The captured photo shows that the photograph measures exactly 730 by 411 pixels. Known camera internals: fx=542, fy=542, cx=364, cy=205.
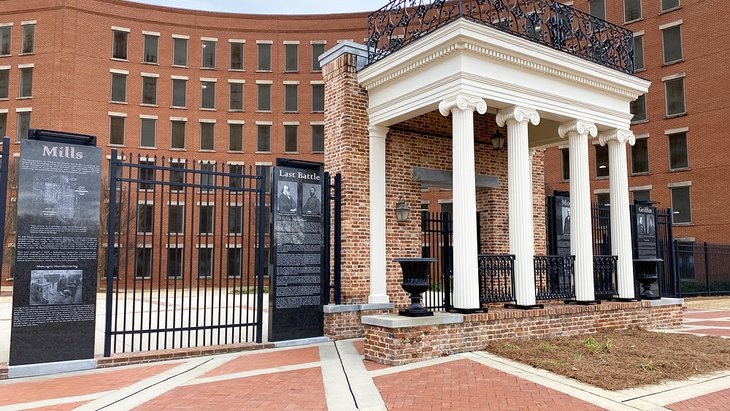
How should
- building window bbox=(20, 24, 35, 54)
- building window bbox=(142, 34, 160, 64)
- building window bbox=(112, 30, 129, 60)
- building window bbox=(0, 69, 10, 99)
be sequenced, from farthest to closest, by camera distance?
building window bbox=(142, 34, 160, 64) → building window bbox=(112, 30, 129, 60) → building window bbox=(0, 69, 10, 99) → building window bbox=(20, 24, 35, 54)

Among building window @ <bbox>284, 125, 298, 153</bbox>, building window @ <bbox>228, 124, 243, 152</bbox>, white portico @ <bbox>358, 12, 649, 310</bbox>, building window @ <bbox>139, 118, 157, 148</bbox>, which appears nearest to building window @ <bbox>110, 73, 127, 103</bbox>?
building window @ <bbox>139, 118, 157, 148</bbox>

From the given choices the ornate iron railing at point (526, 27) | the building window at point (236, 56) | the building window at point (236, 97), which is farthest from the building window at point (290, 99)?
the ornate iron railing at point (526, 27)

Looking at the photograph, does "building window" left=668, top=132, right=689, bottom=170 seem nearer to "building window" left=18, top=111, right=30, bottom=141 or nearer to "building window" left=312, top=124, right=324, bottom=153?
"building window" left=312, top=124, right=324, bottom=153

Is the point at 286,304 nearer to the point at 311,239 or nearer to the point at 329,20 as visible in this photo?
the point at 311,239

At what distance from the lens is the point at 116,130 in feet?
108

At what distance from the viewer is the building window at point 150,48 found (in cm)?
3419

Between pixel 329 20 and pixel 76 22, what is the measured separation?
15494mm

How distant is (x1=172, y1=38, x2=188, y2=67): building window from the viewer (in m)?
34.6

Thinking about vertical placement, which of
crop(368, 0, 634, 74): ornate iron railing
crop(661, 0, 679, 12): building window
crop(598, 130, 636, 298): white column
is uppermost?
crop(661, 0, 679, 12): building window

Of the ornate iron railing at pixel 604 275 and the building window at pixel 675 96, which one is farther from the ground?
the building window at pixel 675 96

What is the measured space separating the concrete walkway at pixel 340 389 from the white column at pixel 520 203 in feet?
6.18

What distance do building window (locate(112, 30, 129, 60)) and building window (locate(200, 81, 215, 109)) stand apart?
4.89 metres

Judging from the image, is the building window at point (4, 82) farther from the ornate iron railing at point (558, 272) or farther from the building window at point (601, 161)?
the building window at point (601, 161)

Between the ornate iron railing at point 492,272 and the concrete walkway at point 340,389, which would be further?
the ornate iron railing at point 492,272
